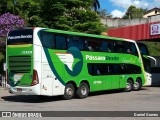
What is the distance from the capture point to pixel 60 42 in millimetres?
20969

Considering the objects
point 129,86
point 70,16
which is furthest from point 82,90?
point 70,16

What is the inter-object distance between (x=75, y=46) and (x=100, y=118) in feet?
29.2

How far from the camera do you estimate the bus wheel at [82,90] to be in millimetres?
22244

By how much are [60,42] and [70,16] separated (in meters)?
12.6

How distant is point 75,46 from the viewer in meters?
22.0

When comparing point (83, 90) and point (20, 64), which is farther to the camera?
point (83, 90)

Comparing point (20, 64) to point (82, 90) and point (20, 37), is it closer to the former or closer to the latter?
point (20, 37)

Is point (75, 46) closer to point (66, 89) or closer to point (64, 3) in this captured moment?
point (66, 89)

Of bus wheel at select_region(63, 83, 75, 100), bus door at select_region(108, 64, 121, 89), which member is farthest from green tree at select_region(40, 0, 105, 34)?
bus wheel at select_region(63, 83, 75, 100)

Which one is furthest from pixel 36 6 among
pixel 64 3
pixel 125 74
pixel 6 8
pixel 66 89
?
pixel 66 89

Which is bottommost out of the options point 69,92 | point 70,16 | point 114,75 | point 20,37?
point 69,92

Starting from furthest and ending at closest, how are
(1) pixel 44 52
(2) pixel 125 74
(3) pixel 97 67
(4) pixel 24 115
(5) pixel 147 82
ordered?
(5) pixel 147 82 → (2) pixel 125 74 → (3) pixel 97 67 → (1) pixel 44 52 → (4) pixel 24 115

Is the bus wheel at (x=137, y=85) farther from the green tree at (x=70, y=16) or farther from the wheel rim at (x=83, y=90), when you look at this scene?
the wheel rim at (x=83, y=90)

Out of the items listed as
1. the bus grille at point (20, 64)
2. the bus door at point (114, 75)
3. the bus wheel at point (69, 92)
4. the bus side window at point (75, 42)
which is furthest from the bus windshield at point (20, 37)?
the bus door at point (114, 75)
